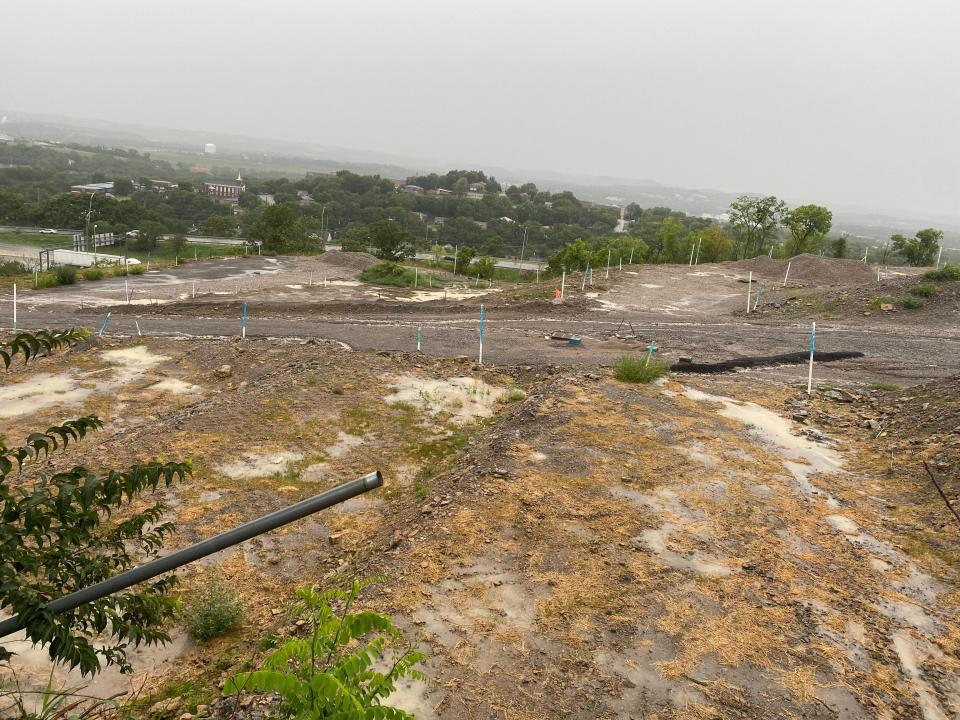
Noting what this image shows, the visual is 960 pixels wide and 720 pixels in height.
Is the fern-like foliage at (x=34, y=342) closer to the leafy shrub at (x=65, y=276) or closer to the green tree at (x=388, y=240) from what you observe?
the leafy shrub at (x=65, y=276)

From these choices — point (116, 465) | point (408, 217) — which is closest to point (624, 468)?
point (116, 465)

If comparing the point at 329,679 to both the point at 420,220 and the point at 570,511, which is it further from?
the point at 420,220

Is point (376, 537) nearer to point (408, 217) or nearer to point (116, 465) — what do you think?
point (116, 465)

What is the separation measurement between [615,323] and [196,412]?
16384mm

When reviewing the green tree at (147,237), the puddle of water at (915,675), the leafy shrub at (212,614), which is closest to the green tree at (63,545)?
the leafy shrub at (212,614)

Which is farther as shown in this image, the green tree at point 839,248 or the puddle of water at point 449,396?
the green tree at point 839,248

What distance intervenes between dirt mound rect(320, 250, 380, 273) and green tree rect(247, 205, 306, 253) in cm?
1567

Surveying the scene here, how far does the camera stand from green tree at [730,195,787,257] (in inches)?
2379

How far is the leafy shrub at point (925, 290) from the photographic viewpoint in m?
25.4

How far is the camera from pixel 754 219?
61594 millimetres

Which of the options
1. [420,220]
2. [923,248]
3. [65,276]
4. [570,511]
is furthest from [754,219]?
Answer: [420,220]

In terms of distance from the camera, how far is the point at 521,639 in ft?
20.4

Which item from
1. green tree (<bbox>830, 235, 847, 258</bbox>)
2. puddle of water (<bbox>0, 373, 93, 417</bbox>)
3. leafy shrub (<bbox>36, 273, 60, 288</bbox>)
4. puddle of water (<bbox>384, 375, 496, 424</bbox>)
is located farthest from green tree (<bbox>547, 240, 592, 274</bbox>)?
puddle of water (<bbox>0, 373, 93, 417</bbox>)

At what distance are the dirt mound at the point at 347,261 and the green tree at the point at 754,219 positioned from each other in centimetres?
4080
